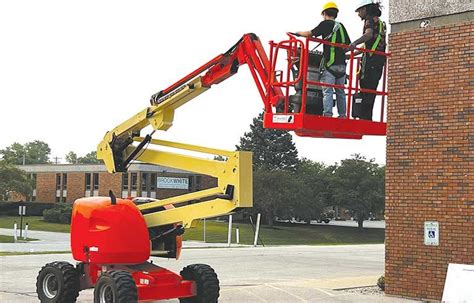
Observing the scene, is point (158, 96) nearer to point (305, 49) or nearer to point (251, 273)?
point (305, 49)

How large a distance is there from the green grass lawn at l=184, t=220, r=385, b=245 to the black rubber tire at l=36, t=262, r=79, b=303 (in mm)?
39068

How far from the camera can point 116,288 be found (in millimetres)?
10172

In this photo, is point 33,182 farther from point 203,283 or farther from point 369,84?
point 369,84

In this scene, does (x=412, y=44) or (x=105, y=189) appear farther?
(x=105, y=189)

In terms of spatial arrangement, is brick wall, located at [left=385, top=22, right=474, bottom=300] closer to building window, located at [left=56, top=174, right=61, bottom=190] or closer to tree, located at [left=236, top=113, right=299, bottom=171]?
building window, located at [left=56, top=174, right=61, bottom=190]

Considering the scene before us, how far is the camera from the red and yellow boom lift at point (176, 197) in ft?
33.7

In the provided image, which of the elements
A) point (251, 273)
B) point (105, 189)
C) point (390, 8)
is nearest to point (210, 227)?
point (105, 189)

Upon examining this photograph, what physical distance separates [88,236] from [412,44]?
722cm

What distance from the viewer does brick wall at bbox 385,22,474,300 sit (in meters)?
12.9

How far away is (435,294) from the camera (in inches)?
516

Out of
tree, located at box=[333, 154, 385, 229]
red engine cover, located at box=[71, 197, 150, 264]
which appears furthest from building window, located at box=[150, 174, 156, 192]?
red engine cover, located at box=[71, 197, 150, 264]

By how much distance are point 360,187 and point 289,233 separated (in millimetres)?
10040

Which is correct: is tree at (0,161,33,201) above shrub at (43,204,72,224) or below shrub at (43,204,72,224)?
above

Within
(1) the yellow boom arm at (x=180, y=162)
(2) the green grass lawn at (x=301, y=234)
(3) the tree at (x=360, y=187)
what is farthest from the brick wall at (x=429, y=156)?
(3) the tree at (x=360, y=187)
